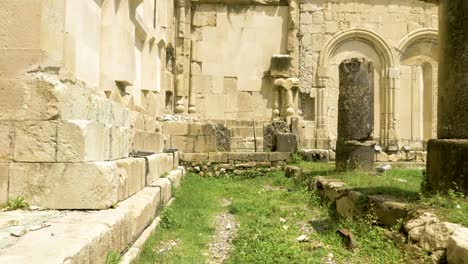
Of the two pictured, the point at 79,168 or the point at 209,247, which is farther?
the point at 209,247

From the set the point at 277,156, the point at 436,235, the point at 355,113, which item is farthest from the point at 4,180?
the point at 277,156

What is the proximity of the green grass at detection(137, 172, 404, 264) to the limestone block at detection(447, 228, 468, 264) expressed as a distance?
2.30 ft

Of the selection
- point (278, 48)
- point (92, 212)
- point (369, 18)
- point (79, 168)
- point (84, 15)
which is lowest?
point (92, 212)

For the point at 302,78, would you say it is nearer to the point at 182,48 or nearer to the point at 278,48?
the point at 278,48

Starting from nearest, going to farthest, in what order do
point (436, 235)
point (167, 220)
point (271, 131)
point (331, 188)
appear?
point (436, 235) → point (167, 220) → point (331, 188) → point (271, 131)

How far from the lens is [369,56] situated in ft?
46.6

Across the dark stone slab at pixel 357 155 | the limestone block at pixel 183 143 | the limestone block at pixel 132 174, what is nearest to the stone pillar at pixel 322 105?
the limestone block at pixel 183 143

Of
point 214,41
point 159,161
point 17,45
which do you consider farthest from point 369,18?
point 17,45

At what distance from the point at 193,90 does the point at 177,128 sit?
11.6 ft

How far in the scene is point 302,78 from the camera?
13859 mm

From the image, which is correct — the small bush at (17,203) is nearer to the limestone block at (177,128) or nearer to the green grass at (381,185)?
the green grass at (381,185)

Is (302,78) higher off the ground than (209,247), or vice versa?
(302,78)

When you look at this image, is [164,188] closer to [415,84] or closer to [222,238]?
[222,238]

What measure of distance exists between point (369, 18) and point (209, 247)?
11.8m
